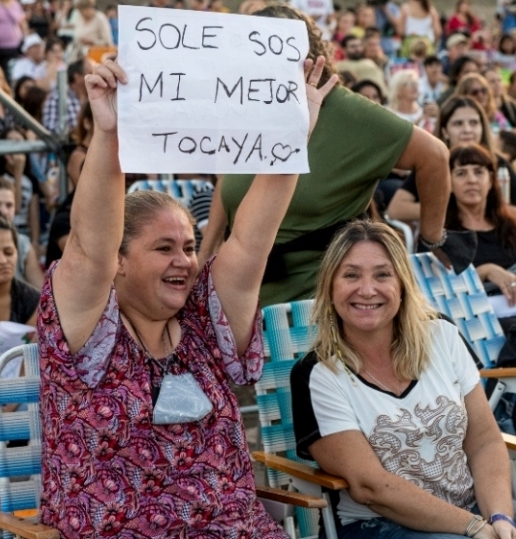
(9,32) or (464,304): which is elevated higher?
(9,32)

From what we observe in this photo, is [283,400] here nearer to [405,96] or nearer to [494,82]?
[405,96]

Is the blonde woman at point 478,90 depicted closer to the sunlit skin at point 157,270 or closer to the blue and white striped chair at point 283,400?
the blue and white striped chair at point 283,400

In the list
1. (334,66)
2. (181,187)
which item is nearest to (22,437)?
(334,66)

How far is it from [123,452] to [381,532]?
2.92 feet

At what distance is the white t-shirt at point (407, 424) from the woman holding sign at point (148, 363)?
319 mm

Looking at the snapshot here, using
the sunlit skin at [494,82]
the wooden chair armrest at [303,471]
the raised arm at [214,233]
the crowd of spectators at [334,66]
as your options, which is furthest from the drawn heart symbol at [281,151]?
the sunlit skin at [494,82]

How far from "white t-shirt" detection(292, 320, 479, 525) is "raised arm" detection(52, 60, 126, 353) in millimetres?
855

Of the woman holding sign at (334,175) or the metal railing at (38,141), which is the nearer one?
the woman holding sign at (334,175)

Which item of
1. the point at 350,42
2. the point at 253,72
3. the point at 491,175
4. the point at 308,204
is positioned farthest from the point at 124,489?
the point at 350,42

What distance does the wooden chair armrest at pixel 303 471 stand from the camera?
334 cm

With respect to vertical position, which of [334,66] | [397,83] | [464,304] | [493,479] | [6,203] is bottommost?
[493,479]

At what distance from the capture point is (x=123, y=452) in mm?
2986

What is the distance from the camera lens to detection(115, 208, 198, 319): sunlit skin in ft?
10.3

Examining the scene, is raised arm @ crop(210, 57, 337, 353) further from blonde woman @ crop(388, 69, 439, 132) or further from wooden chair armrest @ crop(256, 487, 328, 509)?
blonde woman @ crop(388, 69, 439, 132)
